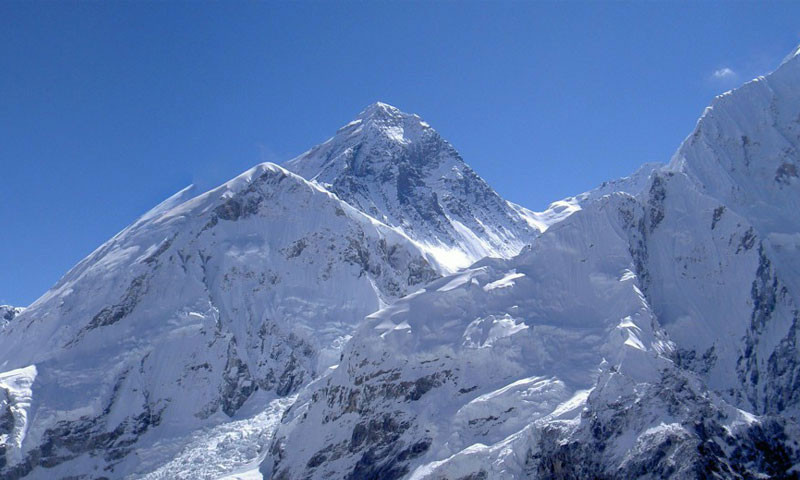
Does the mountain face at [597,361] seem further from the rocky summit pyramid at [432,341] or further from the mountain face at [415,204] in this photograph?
the mountain face at [415,204]

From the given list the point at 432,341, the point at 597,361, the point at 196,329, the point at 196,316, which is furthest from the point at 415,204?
the point at 597,361

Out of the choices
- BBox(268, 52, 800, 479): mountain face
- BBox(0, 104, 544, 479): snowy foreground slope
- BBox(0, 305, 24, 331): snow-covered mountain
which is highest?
BBox(0, 305, 24, 331): snow-covered mountain

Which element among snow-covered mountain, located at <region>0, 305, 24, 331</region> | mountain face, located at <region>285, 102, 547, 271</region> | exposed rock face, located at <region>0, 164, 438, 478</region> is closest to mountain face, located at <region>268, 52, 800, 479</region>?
exposed rock face, located at <region>0, 164, 438, 478</region>

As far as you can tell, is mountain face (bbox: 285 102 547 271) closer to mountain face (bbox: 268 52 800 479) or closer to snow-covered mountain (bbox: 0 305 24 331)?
mountain face (bbox: 268 52 800 479)

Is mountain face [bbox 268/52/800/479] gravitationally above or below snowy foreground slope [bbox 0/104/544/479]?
below

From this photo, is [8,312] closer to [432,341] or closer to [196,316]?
[196,316]

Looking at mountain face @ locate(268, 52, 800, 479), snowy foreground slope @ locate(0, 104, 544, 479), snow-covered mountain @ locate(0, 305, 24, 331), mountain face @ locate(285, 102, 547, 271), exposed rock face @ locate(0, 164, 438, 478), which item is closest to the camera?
mountain face @ locate(268, 52, 800, 479)

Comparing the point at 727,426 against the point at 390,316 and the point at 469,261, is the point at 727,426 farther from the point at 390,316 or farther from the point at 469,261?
the point at 469,261
